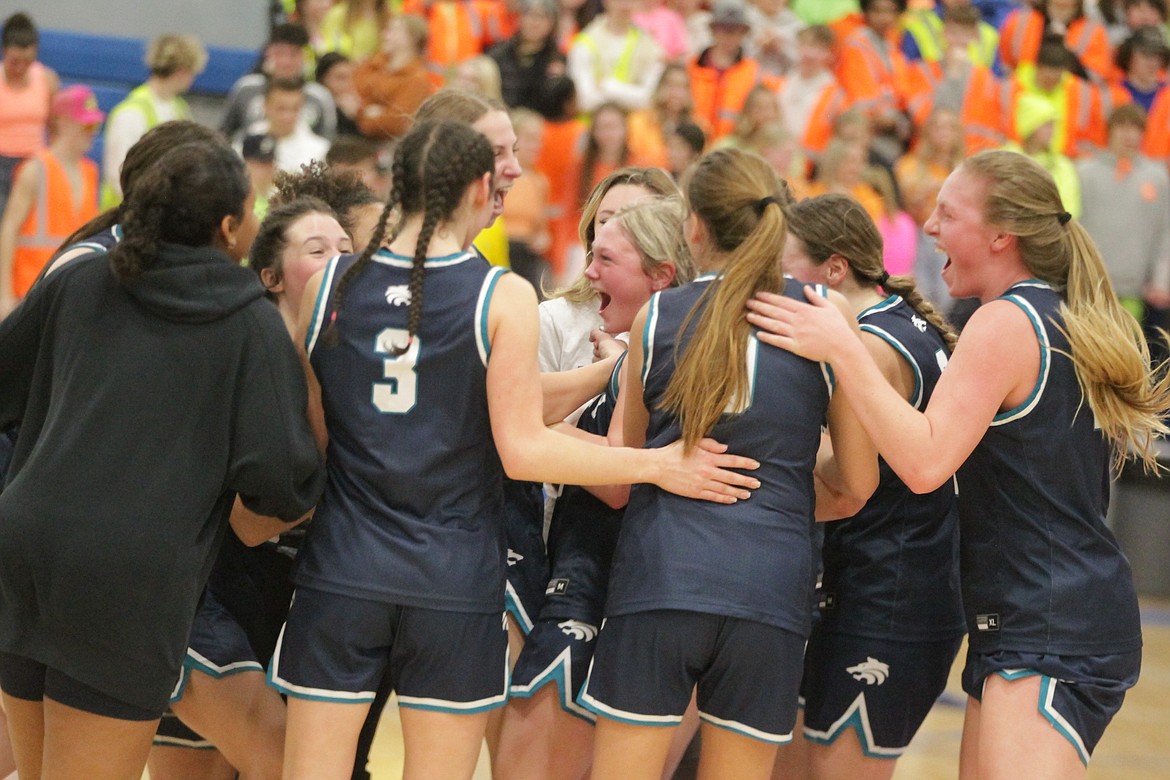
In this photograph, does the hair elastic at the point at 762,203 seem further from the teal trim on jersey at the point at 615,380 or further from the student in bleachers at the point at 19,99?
the student in bleachers at the point at 19,99

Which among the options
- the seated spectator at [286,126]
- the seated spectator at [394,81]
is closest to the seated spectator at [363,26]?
the seated spectator at [394,81]

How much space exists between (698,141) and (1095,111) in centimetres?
427

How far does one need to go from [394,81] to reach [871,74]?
352 centimetres

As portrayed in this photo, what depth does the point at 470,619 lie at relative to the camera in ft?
9.75

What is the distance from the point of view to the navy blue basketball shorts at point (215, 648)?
334cm

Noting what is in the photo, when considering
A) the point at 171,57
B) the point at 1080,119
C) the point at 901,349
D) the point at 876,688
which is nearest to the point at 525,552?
the point at 876,688

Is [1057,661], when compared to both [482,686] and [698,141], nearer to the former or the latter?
[482,686]

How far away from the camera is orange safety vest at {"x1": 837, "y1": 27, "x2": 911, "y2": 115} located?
10312 mm

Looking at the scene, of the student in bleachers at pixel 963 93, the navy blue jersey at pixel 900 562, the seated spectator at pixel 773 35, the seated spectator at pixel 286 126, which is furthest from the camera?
the seated spectator at pixel 773 35

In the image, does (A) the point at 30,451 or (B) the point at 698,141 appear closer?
(A) the point at 30,451

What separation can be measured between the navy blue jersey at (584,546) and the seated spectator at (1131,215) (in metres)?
6.68

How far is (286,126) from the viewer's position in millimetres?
8086

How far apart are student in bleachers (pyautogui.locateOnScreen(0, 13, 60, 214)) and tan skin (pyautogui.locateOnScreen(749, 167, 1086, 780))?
6.62m

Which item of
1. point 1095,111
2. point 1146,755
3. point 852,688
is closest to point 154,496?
point 852,688
